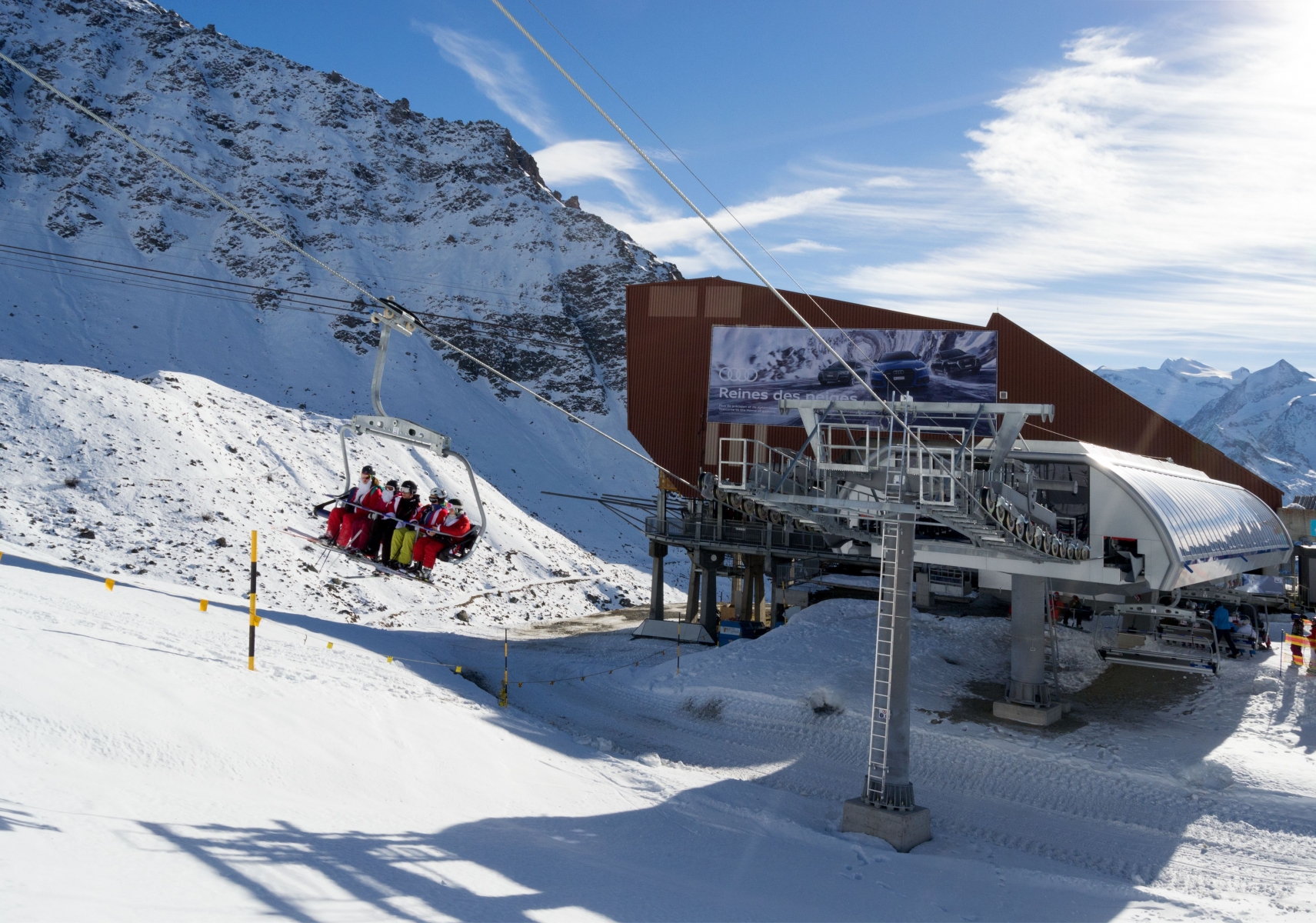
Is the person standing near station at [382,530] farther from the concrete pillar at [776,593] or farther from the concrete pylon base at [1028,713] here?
the concrete pillar at [776,593]

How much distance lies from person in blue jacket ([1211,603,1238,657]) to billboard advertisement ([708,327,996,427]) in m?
10.2

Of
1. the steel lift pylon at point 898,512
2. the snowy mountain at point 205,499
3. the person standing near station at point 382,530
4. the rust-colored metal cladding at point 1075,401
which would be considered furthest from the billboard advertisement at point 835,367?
the person standing near station at point 382,530

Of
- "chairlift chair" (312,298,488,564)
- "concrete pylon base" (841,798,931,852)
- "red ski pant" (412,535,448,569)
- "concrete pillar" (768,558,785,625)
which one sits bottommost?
"concrete pylon base" (841,798,931,852)

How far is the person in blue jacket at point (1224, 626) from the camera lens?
77.1ft

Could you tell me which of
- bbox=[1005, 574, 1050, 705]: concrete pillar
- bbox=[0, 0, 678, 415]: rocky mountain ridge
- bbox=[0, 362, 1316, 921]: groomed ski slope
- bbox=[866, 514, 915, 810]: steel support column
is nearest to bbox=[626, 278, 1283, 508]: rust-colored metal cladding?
bbox=[0, 362, 1316, 921]: groomed ski slope

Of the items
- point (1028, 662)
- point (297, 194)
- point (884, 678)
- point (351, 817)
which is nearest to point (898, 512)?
point (884, 678)

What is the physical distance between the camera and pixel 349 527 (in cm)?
1230

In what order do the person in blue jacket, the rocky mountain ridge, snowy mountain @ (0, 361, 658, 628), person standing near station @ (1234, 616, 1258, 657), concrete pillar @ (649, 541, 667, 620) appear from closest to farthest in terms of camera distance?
the person in blue jacket → person standing near station @ (1234, 616, 1258, 657) → snowy mountain @ (0, 361, 658, 628) → concrete pillar @ (649, 541, 667, 620) → the rocky mountain ridge

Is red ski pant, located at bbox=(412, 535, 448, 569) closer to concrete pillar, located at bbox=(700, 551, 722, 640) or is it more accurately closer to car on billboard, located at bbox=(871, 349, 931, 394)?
concrete pillar, located at bbox=(700, 551, 722, 640)

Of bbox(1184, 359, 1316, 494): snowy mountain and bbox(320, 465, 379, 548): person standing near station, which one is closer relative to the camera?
bbox(320, 465, 379, 548): person standing near station

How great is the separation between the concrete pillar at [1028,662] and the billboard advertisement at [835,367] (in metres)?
12.1

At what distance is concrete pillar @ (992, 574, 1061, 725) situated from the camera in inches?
Answer: 730

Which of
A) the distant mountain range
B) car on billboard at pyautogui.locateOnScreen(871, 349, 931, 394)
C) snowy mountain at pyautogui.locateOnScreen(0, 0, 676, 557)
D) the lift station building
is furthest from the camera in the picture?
the distant mountain range

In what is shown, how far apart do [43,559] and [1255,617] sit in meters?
35.7
